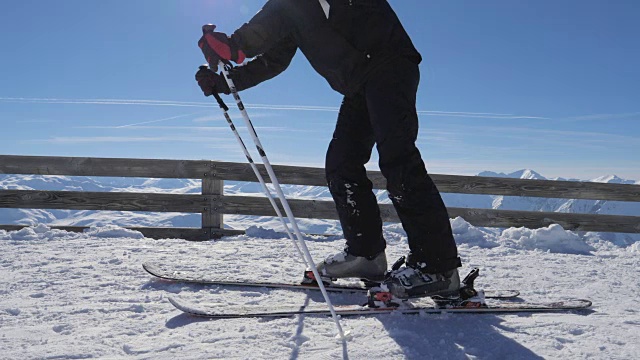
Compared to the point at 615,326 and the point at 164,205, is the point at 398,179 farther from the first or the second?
the point at 164,205

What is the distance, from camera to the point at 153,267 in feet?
10.5

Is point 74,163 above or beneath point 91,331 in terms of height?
above

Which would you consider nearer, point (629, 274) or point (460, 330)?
point (460, 330)

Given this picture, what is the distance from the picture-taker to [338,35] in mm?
2404

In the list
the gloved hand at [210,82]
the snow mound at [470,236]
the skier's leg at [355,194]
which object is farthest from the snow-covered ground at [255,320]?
the gloved hand at [210,82]

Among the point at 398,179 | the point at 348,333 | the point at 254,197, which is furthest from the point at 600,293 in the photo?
the point at 254,197

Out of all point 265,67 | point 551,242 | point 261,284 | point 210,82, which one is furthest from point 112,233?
point 551,242

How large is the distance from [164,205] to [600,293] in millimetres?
5537

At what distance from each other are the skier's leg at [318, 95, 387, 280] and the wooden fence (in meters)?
3.48

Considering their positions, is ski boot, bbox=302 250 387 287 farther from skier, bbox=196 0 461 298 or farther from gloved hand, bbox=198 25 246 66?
gloved hand, bbox=198 25 246 66

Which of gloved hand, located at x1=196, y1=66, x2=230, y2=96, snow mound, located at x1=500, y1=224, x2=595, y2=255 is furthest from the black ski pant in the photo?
snow mound, located at x1=500, y1=224, x2=595, y2=255

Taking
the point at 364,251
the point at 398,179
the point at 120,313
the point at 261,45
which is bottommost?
the point at 120,313

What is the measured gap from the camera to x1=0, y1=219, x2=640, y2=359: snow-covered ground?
1.79 meters

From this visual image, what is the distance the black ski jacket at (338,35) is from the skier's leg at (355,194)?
26 centimetres
